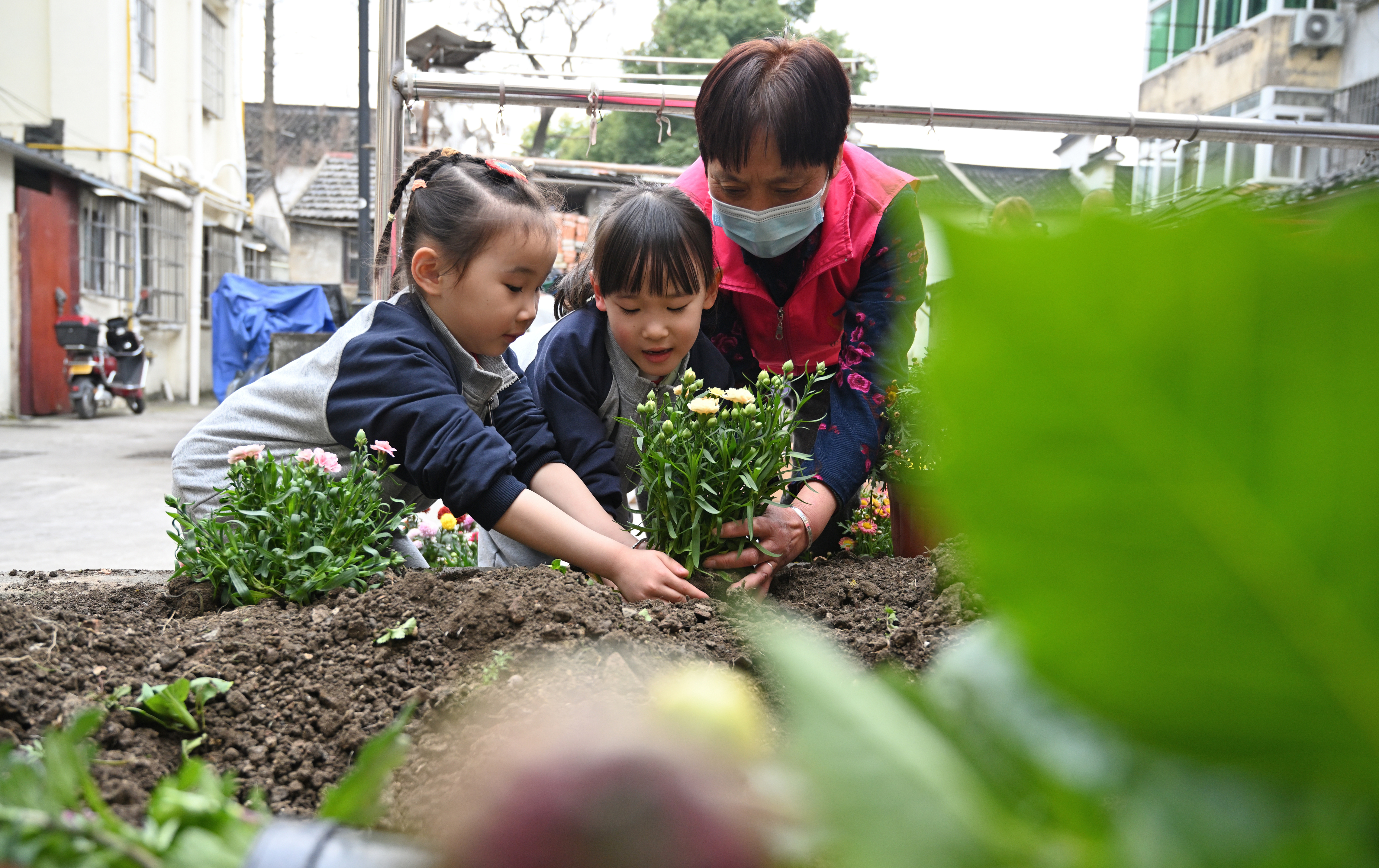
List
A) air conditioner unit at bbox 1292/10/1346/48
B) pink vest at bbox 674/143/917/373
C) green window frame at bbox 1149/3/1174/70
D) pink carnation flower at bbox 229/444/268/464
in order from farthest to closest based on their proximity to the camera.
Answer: green window frame at bbox 1149/3/1174/70 → air conditioner unit at bbox 1292/10/1346/48 → pink vest at bbox 674/143/917/373 → pink carnation flower at bbox 229/444/268/464

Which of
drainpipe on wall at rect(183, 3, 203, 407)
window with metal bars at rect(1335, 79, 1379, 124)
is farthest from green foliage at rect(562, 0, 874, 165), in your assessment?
window with metal bars at rect(1335, 79, 1379, 124)

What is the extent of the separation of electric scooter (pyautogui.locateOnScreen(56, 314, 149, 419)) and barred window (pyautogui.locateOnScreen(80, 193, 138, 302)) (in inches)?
35.9

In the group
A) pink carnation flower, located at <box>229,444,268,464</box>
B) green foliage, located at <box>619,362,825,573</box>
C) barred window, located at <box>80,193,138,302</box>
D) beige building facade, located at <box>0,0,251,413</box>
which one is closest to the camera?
pink carnation flower, located at <box>229,444,268,464</box>

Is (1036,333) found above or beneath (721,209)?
beneath

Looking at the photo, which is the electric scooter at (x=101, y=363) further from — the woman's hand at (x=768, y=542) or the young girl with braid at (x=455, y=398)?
the woman's hand at (x=768, y=542)

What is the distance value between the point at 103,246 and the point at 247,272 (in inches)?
217

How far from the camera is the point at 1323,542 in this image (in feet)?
0.50

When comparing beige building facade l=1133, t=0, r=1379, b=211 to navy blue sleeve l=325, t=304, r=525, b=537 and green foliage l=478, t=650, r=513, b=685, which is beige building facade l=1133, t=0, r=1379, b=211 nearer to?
navy blue sleeve l=325, t=304, r=525, b=537

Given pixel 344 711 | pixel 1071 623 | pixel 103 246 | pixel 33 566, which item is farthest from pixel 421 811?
pixel 103 246

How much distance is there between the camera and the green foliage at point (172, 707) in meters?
1.15

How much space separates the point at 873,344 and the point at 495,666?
4.78ft

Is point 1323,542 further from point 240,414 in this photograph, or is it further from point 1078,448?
Result: point 240,414

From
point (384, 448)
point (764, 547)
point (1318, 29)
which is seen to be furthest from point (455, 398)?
point (1318, 29)

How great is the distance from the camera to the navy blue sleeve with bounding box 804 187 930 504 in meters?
2.29
